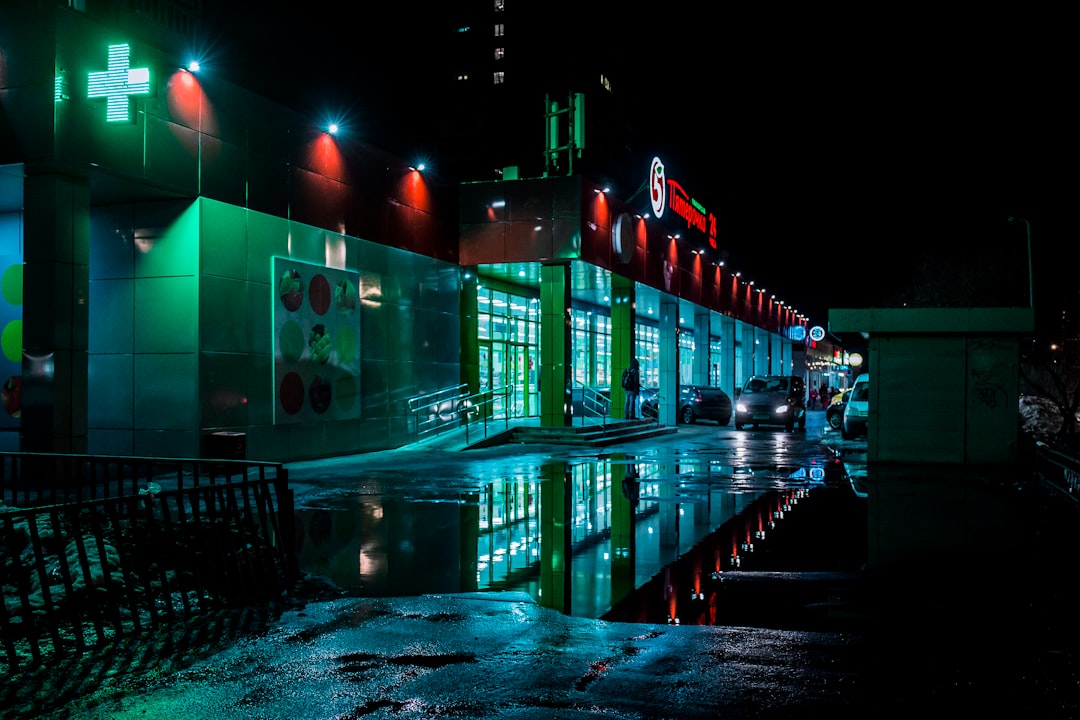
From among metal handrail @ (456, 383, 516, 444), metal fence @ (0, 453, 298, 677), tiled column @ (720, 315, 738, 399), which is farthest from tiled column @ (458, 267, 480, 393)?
tiled column @ (720, 315, 738, 399)

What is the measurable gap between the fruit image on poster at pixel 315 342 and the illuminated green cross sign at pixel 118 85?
4.99 m

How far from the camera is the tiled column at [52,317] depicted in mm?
14867

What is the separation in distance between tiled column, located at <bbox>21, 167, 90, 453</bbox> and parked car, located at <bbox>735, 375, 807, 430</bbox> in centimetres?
2442

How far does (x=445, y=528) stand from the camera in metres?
11.1

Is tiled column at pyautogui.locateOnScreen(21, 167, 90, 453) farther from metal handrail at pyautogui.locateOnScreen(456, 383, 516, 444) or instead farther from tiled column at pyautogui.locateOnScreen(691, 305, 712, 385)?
tiled column at pyautogui.locateOnScreen(691, 305, 712, 385)

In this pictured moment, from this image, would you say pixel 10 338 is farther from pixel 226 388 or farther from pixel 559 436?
pixel 559 436

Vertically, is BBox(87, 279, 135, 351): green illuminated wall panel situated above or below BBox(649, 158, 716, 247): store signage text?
below

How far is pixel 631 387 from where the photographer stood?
30.8m

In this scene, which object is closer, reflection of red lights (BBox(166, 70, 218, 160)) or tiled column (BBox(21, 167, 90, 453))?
tiled column (BBox(21, 167, 90, 453))

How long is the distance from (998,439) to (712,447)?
865cm

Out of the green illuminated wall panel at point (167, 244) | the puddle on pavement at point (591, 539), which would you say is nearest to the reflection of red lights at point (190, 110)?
the green illuminated wall panel at point (167, 244)

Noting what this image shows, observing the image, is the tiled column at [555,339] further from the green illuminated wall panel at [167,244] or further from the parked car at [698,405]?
the green illuminated wall panel at [167,244]

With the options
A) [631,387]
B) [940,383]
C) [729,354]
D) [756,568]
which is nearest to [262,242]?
[756,568]

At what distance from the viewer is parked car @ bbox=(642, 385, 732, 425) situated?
38000 millimetres
